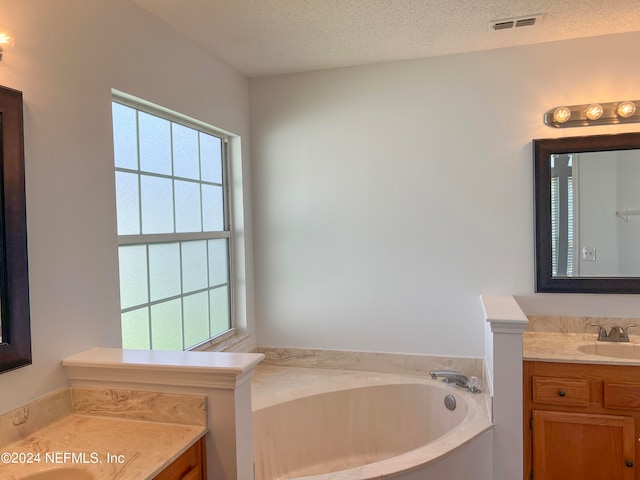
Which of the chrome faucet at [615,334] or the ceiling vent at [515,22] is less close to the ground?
the ceiling vent at [515,22]

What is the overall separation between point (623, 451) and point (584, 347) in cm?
50

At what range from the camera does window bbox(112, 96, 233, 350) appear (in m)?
2.01

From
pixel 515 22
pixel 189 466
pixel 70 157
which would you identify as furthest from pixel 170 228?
pixel 515 22

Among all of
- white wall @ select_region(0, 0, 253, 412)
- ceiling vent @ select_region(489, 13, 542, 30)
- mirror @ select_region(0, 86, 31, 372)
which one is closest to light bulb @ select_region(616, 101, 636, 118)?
ceiling vent @ select_region(489, 13, 542, 30)

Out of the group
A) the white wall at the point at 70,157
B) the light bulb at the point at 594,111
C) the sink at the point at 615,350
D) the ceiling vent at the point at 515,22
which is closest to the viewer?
the white wall at the point at 70,157

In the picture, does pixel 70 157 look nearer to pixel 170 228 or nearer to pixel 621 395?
pixel 170 228

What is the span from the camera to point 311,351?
294 centimetres

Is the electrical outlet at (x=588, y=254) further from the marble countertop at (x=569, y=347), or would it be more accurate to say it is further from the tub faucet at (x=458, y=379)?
the tub faucet at (x=458, y=379)

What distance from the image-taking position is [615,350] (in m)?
2.36

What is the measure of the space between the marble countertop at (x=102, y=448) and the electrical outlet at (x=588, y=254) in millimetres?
2220

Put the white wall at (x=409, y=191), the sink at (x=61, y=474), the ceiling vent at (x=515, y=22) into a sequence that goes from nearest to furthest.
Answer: the sink at (x=61, y=474) < the ceiling vent at (x=515, y=22) < the white wall at (x=409, y=191)

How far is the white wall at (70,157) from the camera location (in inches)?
56.9

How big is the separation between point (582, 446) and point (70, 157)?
8.30 ft

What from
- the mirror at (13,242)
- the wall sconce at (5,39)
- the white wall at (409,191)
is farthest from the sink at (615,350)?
the wall sconce at (5,39)
